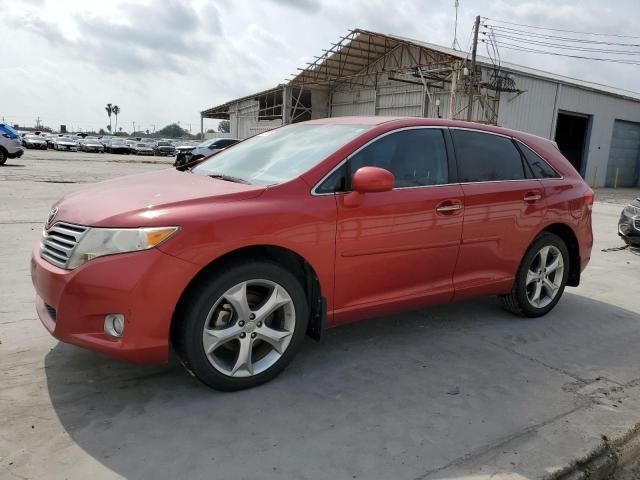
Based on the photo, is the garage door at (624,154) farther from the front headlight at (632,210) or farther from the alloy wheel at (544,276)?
the alloy wheel at (544,276)

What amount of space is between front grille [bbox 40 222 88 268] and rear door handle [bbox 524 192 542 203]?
334cm

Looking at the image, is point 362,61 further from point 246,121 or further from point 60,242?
point 60,242

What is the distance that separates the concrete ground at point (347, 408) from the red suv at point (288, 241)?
0.31 meters

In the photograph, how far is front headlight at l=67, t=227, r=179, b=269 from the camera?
2.70 metres

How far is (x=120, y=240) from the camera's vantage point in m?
2.72

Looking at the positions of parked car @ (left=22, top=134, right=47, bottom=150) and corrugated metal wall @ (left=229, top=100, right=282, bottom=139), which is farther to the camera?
parked car @ (left=22, top=134, right=47, bottom=150)

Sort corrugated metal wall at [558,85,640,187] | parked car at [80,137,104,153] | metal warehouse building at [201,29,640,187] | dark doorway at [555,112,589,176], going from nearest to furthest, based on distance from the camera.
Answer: metal warehouse building at [201,29,640,187], corrugated metal wall at [558,85,640,187], dark doorway at [555,112,589,176], parked car at [80,137,104,153]

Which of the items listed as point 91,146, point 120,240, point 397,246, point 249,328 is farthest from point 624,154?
point 91,146

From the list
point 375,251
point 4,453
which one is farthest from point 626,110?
point 4,453

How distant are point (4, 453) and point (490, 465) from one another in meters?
2.28

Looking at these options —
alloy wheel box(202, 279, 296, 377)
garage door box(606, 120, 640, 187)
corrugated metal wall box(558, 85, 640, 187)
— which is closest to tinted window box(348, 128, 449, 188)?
alloy wheel box(202, 279, 296, 377)

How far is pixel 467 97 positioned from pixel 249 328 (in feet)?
71.3

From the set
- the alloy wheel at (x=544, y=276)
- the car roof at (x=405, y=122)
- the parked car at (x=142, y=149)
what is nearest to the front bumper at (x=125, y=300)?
the car roof at (x=405, y=122)

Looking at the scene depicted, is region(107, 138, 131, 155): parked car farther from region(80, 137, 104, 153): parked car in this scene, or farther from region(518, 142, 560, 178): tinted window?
region(518, 142, 560, 178): tinted window
